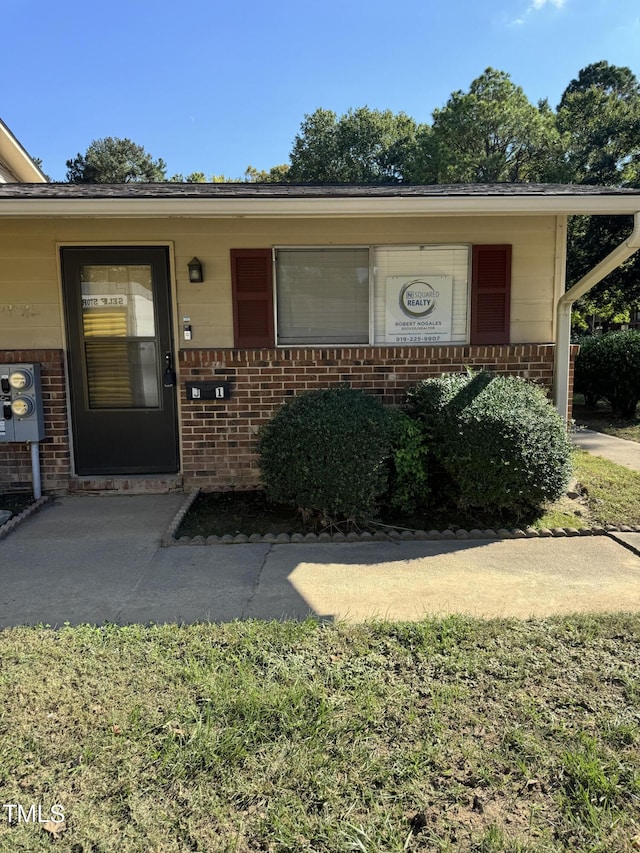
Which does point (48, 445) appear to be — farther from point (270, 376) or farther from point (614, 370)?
point (614, 370)

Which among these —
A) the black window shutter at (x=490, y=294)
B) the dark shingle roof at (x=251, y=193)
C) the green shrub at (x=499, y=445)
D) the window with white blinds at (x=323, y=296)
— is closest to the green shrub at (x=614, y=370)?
the dark shingle roof at (x=251, y=193)

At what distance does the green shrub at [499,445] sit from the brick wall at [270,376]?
0.83m

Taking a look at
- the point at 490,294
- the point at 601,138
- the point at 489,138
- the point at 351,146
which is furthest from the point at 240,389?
the point at 351,146

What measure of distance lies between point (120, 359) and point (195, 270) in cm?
116

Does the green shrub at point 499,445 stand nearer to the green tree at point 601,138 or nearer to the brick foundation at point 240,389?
the brick foundation at point 240,389

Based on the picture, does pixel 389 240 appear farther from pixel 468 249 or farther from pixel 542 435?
pixel 542 435

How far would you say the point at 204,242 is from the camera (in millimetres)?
5359

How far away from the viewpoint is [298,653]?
2678mm

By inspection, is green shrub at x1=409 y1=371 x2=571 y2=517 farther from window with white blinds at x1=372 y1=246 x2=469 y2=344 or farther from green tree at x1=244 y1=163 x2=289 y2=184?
green tree at x1=244 y1=163 x2=289 y2=184

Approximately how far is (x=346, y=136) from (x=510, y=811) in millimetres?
37376

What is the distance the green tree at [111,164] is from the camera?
34.6m

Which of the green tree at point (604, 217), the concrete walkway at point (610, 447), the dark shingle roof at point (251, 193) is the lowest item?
the concrete walkway at point (610, 447)

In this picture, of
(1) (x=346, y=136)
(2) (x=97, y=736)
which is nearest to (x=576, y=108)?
(1) (x=346, y=136)

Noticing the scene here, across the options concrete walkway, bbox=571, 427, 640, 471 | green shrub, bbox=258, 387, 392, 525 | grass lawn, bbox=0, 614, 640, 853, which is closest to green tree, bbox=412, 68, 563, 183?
concrete walkway, bbox=571, 427, 640, 471
